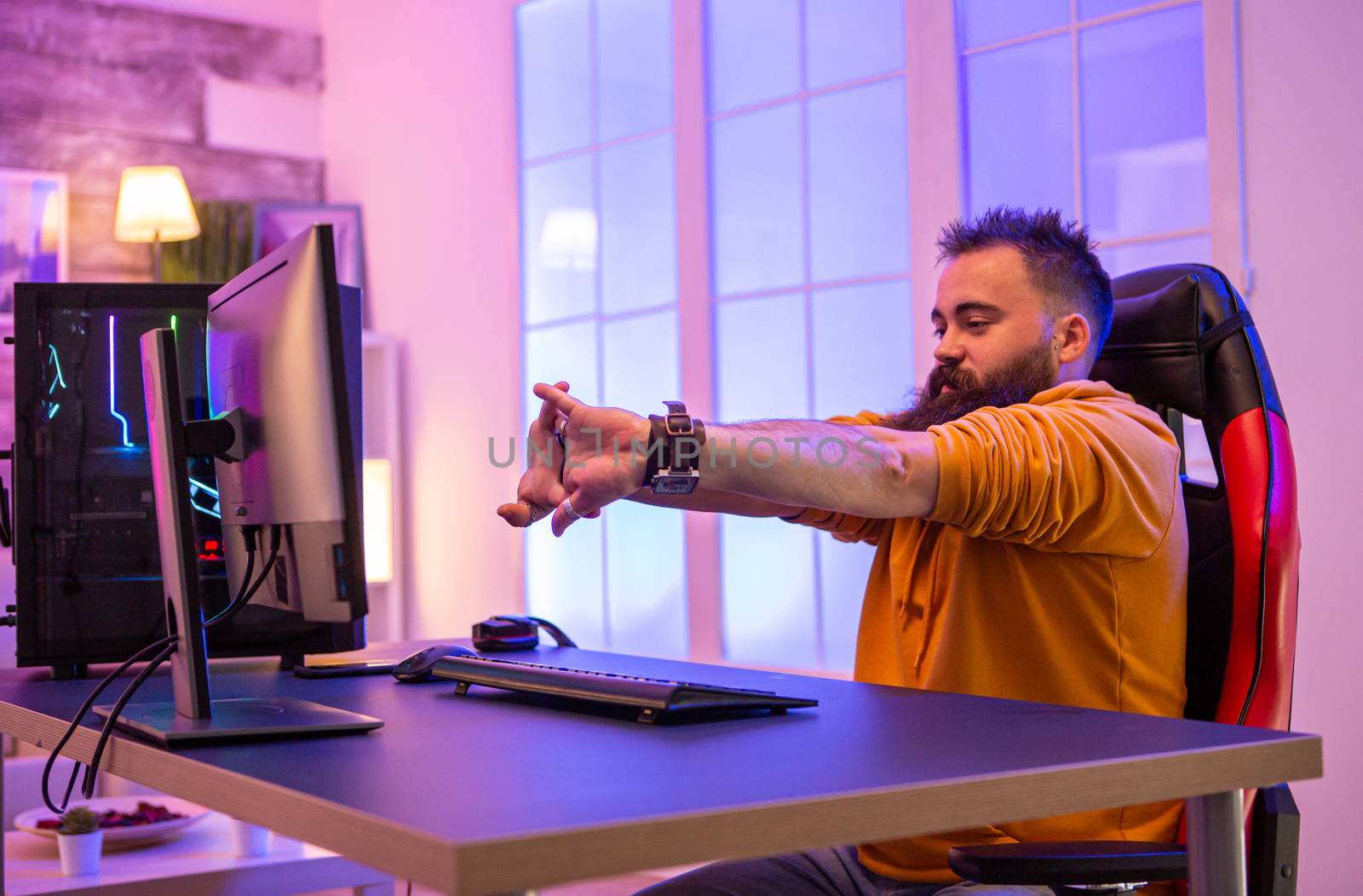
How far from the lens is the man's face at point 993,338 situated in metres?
1.70

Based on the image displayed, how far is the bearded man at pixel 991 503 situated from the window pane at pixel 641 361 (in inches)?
100

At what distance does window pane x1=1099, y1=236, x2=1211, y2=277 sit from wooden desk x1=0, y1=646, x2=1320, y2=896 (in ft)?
6.56

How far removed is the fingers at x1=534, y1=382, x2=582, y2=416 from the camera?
131 cm

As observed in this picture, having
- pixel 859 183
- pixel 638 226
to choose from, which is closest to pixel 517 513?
pixel 859 183

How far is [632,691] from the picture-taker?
46.0 inches

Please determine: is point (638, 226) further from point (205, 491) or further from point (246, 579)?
point (246, 579)

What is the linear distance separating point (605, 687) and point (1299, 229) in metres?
2.20

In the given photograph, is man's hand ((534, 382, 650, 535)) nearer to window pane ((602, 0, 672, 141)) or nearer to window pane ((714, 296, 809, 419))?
window pane ((714, 296, 809, 419))

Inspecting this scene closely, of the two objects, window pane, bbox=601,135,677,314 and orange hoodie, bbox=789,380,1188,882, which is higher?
window pane, bbox=601,135,677,314

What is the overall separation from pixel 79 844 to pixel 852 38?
111 inches

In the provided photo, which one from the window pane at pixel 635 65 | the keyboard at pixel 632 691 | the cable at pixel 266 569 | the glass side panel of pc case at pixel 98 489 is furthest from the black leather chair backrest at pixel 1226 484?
the window pane at pixel 635 65

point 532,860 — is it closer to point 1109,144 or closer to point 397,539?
point 1109,144

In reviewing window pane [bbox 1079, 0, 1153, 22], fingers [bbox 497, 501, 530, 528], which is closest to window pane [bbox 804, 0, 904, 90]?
window pane [bbox 1079, 0, 1153, 22]

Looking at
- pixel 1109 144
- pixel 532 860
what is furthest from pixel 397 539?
pixel 532 860
